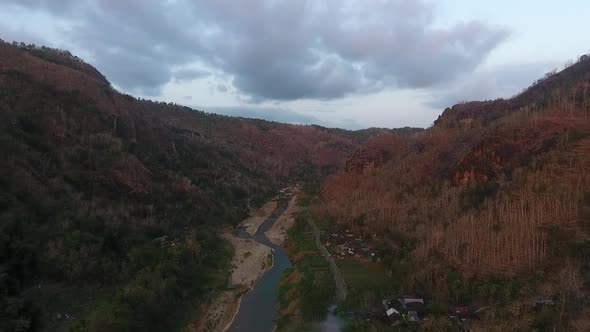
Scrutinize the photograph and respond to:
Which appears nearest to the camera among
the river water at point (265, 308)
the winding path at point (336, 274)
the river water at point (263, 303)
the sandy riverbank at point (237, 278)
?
the river water at point (265, 308)

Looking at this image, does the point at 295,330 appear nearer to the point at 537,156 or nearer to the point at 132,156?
the point at 537,156

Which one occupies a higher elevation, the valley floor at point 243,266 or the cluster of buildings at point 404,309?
the cluster of buildings at point 404,309

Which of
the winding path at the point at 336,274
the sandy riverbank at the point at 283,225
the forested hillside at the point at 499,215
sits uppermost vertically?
the forested hillside at the point at 499,215

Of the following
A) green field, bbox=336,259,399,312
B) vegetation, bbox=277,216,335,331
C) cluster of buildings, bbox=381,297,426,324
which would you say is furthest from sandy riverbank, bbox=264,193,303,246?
cluster of buildings, bbox=381,297,426,324

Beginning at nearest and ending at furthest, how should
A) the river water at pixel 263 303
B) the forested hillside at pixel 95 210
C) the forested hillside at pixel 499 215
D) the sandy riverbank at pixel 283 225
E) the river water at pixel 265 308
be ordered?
the forested hillside at pixel 499 215 → the forested hillside at pixel 95 210 → the river water at pixel 265 308 → the river water at pixel 263 303 → the sandy riverbank at pixel 283 225

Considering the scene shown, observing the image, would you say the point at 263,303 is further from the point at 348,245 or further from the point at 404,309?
the point at 348,245

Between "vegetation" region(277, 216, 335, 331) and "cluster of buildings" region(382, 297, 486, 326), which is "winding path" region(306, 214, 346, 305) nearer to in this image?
"vegetation" region(277, 216, 335, 331)

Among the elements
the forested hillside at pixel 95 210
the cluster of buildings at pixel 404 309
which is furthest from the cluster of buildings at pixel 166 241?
the cluster of buildings at pixel 404 309

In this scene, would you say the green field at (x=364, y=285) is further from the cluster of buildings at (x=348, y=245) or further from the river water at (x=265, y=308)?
the river water at (x=265, y=308)
